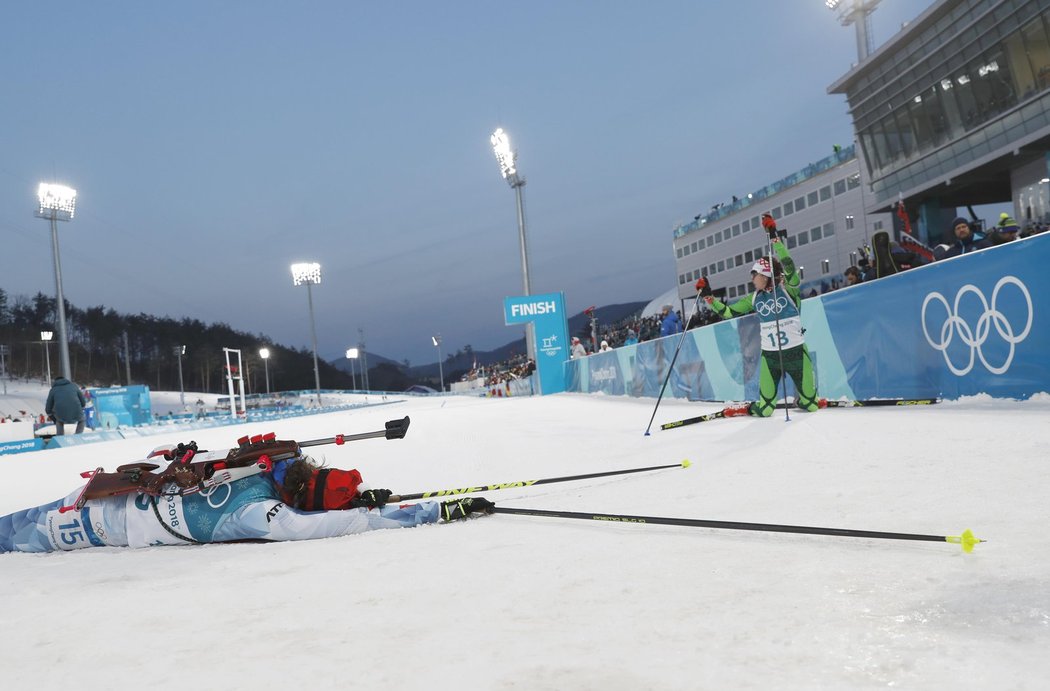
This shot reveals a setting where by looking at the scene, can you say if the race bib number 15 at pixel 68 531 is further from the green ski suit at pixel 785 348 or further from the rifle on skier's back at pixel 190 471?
the green ski suit at pixel 785 348

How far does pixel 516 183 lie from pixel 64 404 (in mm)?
20558

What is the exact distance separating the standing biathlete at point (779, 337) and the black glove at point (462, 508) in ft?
15.1

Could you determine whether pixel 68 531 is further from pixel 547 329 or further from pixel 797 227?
pixel 797 227

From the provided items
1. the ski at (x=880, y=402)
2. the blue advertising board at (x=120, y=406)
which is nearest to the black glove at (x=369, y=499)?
the ski at (x=880, y=402)

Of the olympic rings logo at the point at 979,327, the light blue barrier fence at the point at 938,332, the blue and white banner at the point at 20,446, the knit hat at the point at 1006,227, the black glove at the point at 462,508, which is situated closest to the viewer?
the black glove at the point at 462,508

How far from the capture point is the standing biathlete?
7.42m

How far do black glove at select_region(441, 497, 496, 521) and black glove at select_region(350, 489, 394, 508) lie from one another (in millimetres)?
352

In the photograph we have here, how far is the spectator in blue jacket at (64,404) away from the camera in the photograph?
50.3ft

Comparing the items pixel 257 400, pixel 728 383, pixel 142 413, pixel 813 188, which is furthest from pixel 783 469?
pixel 257 400

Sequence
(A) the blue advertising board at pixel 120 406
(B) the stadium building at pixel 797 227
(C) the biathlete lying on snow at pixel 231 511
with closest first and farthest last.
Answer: (C) the biathlete lying on snow at pixel 231 511 → (A) the blue advertising board at pixel 120 406 → (B) the stadium building at pixel 797 227

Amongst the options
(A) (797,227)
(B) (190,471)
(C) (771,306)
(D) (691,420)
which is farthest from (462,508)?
(A) (797,227)

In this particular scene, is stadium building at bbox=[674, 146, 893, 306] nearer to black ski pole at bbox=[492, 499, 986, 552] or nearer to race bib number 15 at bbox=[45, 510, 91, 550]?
black ski pole at bbox=[492, 499, 986, 552]

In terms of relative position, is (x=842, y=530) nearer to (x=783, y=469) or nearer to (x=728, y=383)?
(x=783, y=469)

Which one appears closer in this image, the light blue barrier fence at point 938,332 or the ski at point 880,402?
the light blue barrier fence at point 938,332
